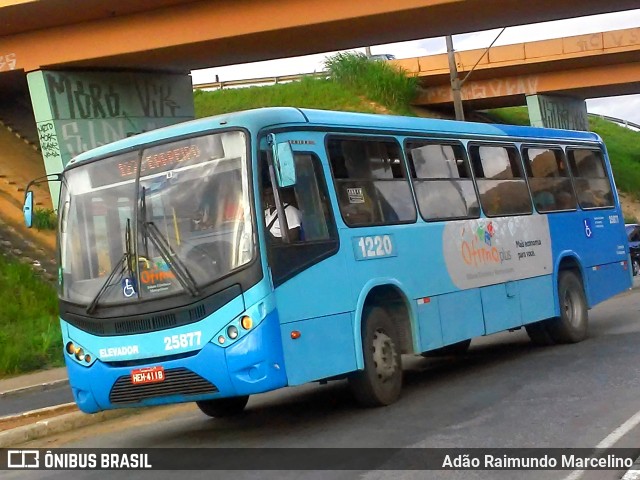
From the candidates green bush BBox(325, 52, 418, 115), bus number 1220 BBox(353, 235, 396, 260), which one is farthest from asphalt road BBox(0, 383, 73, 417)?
green bush BBox(325, 52, 418, 115)

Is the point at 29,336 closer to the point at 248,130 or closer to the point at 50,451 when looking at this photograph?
the point at 50,451

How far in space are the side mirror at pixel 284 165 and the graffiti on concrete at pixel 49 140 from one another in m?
14.3

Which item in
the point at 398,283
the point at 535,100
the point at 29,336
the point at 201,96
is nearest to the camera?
the point at 398,283

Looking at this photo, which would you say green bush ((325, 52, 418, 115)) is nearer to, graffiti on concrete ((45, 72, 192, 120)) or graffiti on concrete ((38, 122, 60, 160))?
graffiti on concrete ((45, 72, 192, 120))

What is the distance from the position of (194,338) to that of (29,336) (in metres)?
9.80

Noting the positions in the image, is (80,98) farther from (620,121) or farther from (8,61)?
(620,121)

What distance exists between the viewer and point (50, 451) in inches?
399

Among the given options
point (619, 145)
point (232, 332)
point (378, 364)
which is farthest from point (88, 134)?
point (619, 145)

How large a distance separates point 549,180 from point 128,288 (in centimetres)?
787

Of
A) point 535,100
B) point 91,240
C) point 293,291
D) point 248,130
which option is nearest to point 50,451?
point 91,240

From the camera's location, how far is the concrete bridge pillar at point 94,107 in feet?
74.1

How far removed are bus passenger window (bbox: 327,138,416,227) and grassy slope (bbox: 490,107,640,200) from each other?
4425 centimetres

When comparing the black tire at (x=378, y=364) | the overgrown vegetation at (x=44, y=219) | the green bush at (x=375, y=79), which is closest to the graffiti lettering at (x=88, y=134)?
the overgrown vegetation at (x=44, y=219)

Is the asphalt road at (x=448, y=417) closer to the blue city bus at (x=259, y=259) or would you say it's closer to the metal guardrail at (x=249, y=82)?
the blue city bus at (x=259, y=259)
